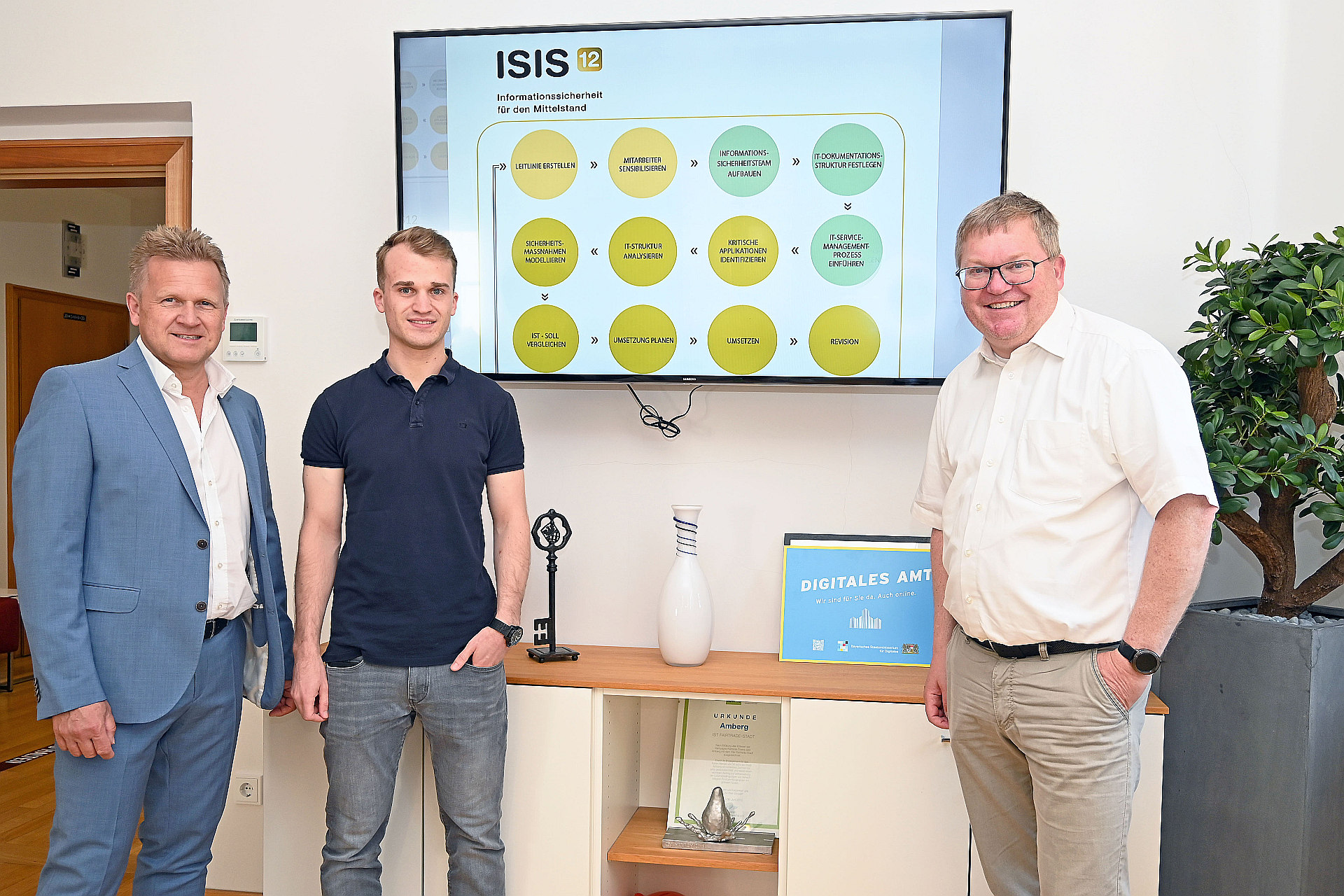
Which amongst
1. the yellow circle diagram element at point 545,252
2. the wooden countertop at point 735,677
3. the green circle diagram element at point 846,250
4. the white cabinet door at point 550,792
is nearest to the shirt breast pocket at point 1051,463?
the wooden countertop at point 735,677

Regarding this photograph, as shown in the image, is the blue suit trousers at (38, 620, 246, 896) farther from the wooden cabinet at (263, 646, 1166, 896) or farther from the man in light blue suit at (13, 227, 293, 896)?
the wooden cabinet at (263, 646, 1166, 896)

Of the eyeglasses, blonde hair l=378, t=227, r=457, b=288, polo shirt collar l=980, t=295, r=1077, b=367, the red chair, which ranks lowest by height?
the red chair

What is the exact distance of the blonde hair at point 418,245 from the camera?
189 cm

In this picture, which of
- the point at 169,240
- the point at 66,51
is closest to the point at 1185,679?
the point at 169,240

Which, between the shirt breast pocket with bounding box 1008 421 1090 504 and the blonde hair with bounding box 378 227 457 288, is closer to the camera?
the shirt breast pocket with bounding box 1008 421 1090 504

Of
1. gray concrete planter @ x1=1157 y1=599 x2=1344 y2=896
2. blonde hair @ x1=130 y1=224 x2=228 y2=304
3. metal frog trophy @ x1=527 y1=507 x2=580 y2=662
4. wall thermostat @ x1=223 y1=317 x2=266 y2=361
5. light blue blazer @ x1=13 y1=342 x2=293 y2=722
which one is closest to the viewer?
light blue blazer @ x1=13 y1=342 x2=293 y2=722

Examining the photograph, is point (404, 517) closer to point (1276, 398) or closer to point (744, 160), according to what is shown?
point (744, 160)

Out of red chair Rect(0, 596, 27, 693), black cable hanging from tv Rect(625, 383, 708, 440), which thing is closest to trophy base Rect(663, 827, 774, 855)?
black cable hanging from tv Rect(625, 383, 708, 440)

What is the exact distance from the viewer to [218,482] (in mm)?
1794

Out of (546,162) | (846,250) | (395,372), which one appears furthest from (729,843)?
(546,162)

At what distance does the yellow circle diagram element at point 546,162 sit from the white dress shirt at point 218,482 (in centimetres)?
91

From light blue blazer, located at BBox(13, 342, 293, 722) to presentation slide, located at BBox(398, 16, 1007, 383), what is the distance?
854mm

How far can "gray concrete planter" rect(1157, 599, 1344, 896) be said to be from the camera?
184 centimetres

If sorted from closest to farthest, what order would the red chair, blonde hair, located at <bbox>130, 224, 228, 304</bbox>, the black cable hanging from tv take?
blonde hair, located at <bbox>130, 224, 228, 304</bbox> → the black cable hanging from tv → the red chair
